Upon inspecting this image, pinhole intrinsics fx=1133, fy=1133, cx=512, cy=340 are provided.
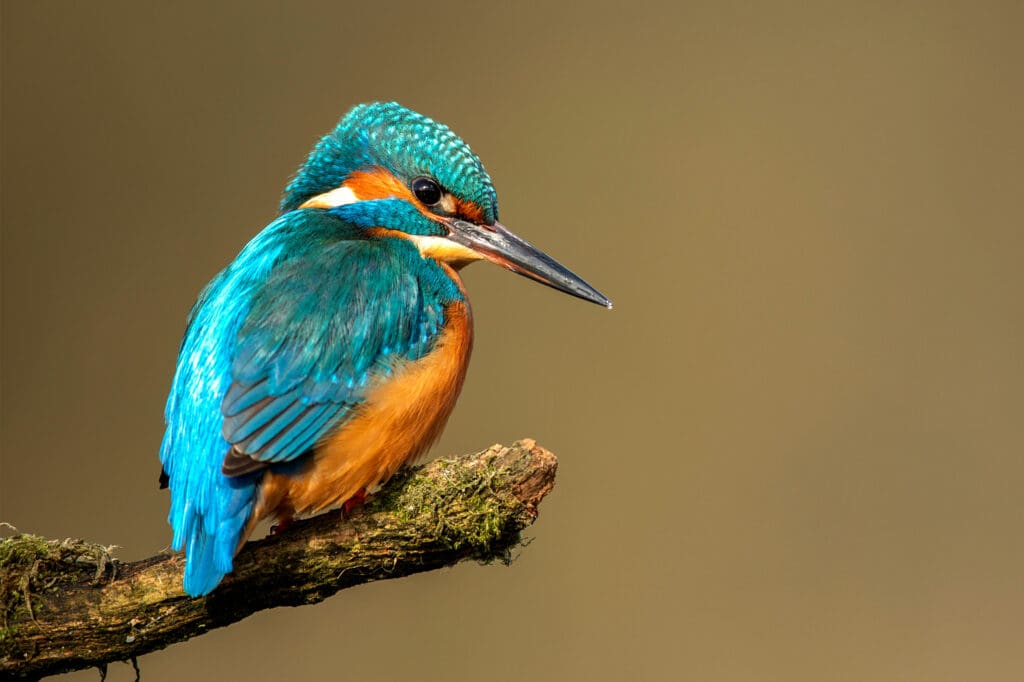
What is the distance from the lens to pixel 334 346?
171 cm

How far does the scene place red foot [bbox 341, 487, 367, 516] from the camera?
1658mm

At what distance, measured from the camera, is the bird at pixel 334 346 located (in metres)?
1.60

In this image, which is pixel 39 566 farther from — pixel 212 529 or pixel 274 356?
pixel 274 356

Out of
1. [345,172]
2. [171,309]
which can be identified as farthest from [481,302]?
[345,172]

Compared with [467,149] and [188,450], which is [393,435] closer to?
[188,450]

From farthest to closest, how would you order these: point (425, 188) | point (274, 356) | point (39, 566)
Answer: point (425, 188) < point (274, 356) < point (39, 566)

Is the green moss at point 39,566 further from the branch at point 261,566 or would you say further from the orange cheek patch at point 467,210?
the orange cheek patch at point 467,210

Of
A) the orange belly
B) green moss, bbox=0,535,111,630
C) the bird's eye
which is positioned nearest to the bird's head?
the bird's eye

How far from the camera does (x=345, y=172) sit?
2082 mm

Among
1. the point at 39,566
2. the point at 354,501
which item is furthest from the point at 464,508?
the point at 39,566

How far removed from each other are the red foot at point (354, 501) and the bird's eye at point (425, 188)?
0.57 meters

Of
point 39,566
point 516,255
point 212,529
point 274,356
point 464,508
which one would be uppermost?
point 516,255

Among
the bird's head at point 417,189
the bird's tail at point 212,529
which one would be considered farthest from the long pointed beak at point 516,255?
the bird's tail at point 212,529

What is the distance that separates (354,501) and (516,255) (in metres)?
0.59
